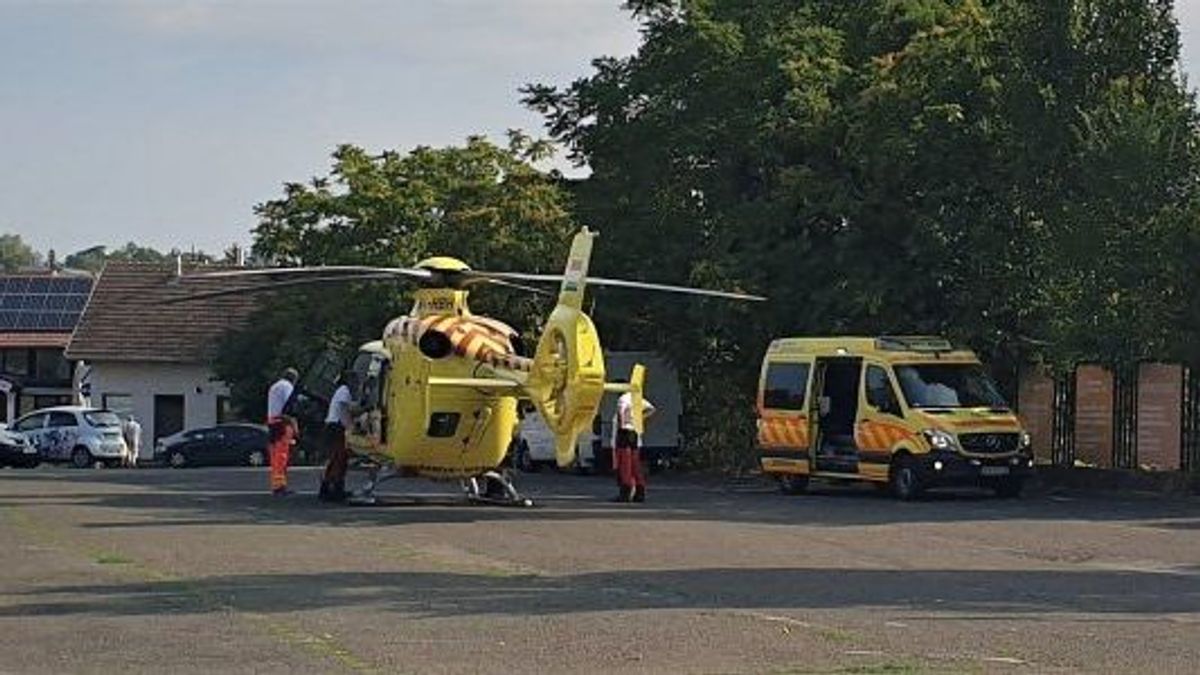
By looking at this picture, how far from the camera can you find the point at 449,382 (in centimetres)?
2928

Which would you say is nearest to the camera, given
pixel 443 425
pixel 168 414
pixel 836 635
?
pixel 836 635

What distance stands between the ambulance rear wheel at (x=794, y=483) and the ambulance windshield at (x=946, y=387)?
291 centimetres

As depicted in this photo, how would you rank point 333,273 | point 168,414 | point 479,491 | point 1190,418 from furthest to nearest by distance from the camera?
1. point 168,414
2. point 1190,418
3. point 479,491
4. point 333,273

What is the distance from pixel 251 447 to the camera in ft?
192

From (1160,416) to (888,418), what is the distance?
421cm

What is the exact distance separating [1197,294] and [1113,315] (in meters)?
1.43

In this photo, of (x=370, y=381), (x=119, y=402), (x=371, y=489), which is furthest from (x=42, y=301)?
(x=371, y=489)

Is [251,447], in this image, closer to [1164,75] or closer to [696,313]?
[696,313]

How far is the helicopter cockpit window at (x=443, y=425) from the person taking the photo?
1164 inches

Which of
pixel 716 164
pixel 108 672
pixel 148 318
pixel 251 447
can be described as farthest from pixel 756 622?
pixel 148 318

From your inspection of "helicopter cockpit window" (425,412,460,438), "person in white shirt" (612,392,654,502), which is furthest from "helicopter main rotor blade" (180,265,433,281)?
"person in white shirt" (612,392,654,502)

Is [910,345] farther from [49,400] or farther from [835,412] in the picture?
[49,400]

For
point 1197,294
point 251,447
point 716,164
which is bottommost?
point 251,447

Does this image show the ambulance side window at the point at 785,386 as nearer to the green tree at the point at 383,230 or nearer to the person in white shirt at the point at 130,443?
the green tree at the point at 383,230
